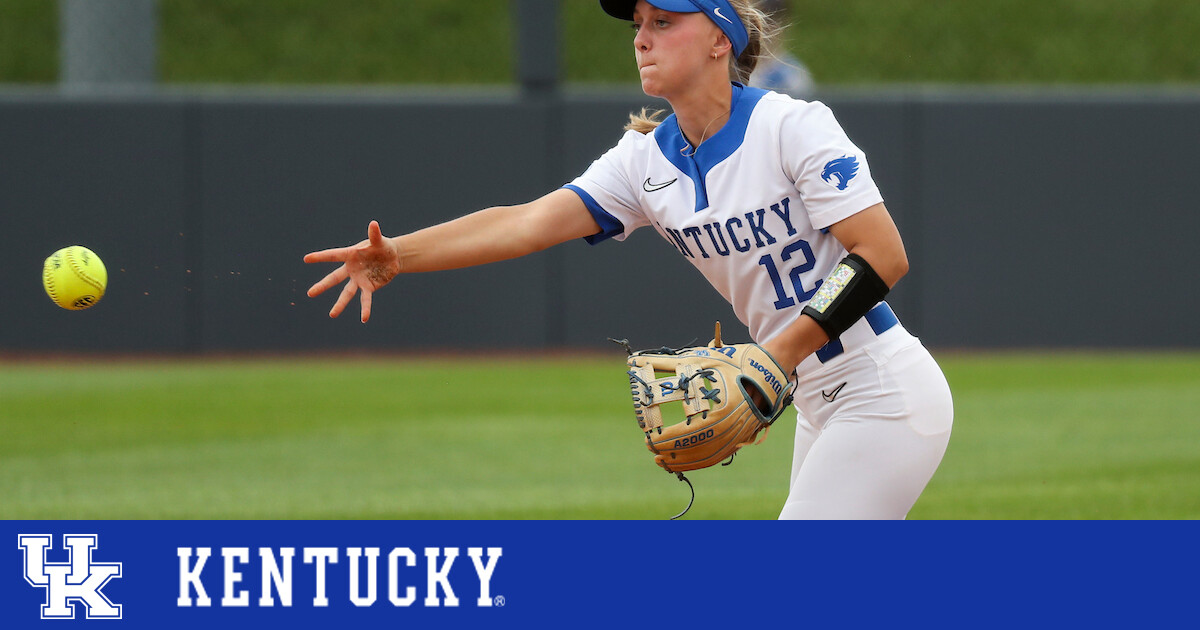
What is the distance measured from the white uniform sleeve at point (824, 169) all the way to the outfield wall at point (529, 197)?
920 centimetres

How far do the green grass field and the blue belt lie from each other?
3.24m

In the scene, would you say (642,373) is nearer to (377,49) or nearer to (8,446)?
(8,446)

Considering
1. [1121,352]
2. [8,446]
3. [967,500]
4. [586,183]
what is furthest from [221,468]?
[1121,352]

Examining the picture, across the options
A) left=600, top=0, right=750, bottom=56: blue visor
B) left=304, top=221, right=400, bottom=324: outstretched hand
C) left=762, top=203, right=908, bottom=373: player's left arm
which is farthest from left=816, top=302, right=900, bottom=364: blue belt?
left=304, top=221, right=400, bottom=324: outstretched hand

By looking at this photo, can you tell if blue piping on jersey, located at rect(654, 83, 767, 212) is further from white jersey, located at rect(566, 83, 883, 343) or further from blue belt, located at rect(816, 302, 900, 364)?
blue belt, located at rect(816, 302, 900, 364)

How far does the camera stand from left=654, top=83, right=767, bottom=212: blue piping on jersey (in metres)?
3.20

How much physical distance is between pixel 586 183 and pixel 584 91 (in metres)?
9.41

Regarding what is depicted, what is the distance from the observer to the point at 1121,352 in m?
13.0

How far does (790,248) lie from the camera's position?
3.16 meters

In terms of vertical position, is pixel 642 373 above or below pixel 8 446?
above

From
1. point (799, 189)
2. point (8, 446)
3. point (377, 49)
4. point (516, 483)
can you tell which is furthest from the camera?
point (377, 49)

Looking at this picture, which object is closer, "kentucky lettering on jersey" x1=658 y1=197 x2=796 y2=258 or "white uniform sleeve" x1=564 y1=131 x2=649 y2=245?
"kentucky lettering on jersey" x1=658 y1=197 x2=796 y2=258

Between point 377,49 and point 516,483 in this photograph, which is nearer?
point 516,483
